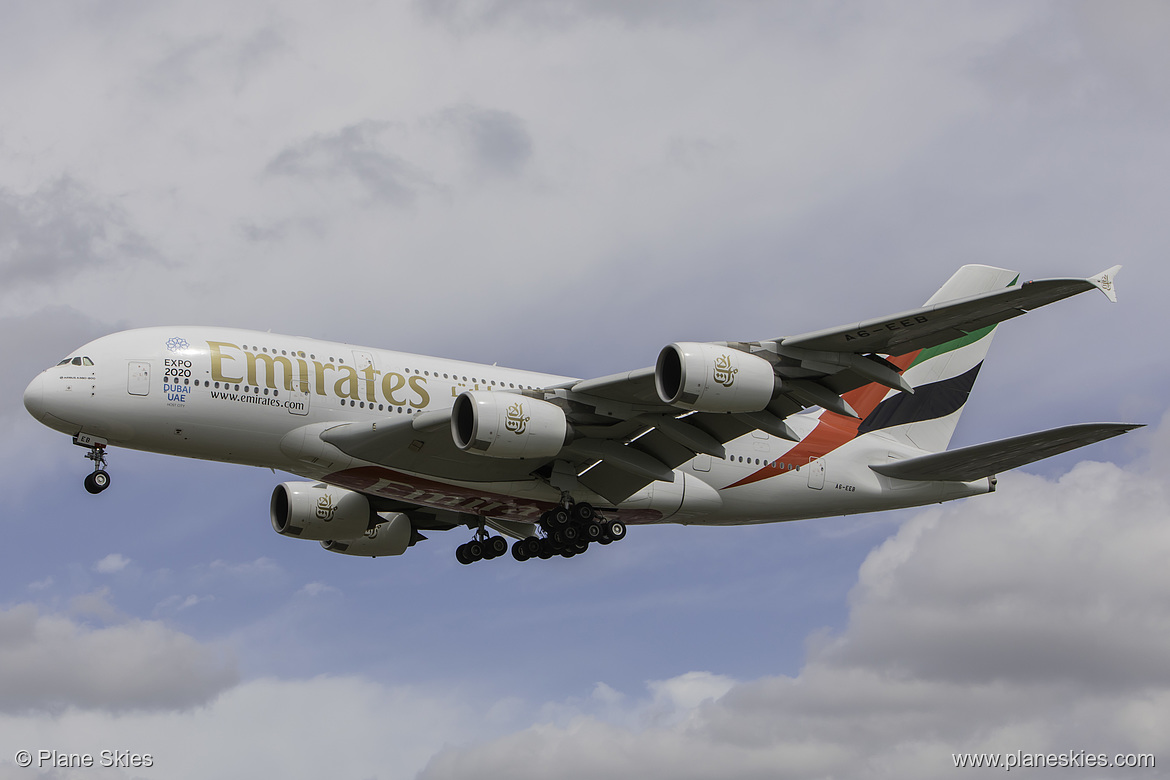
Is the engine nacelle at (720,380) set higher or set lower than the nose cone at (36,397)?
lower

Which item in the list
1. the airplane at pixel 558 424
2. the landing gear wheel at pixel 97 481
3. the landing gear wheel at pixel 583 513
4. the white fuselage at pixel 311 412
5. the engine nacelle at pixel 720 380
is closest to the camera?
the engine nacelle at pixel 720 380

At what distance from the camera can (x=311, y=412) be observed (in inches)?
1091

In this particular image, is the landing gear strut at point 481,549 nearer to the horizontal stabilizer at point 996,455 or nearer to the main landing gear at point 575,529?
the main landing gear at point 575,529

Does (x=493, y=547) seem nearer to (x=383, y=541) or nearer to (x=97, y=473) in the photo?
(x=383, y=541)

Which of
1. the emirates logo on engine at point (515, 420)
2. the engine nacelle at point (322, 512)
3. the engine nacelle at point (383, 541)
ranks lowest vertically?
the engine nacelle at point (383, 541)

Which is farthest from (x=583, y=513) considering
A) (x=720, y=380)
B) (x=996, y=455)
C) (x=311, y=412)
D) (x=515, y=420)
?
(x=996, y=455)

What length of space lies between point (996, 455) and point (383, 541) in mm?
17608

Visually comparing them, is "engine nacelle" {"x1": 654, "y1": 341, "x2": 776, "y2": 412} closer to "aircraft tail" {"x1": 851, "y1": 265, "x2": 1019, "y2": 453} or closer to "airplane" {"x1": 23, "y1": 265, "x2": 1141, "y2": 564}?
"airplane" {"x1": 23, "y1": 265, "x2": 1141, "y2": 564}

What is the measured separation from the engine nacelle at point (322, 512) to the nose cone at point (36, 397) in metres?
9.03

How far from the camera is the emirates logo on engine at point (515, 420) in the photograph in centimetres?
2621

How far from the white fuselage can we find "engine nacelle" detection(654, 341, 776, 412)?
6236 millimetres

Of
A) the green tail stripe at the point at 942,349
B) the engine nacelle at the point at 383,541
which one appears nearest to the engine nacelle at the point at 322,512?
the engine nacelle at the point at 383,541

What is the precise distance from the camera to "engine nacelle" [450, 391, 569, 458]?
1025 inches

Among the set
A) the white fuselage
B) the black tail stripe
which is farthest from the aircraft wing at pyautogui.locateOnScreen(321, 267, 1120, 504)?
the black tail stripe
